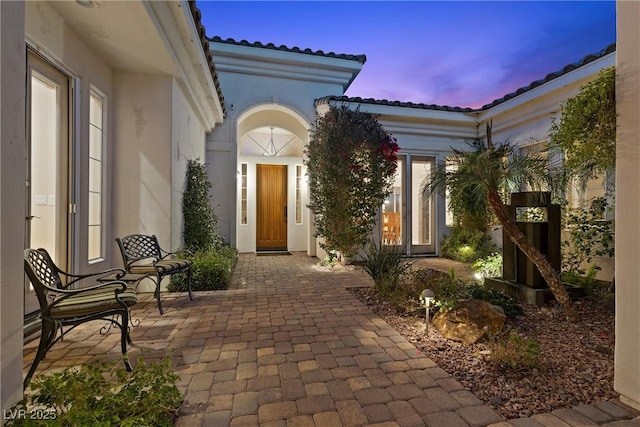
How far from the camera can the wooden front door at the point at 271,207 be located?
9250mm

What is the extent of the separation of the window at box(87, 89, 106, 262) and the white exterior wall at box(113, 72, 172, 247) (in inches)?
8.0

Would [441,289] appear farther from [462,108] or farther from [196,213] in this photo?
[462,108]

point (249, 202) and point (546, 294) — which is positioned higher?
point (249, 202)

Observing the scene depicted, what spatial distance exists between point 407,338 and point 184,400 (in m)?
1.91

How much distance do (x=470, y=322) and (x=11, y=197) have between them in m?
3.32

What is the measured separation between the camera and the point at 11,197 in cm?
139

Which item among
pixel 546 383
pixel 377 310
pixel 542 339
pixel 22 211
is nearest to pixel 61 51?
pixel 22 211

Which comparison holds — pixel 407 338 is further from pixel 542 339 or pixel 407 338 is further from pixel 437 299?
pixel 542 339

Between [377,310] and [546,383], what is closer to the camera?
[546,383]

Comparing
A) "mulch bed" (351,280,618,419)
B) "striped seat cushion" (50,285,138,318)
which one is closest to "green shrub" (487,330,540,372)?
"mulch bed" (351,280,618,419)

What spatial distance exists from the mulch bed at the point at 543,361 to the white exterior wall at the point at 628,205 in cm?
29

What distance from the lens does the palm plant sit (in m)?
3.31

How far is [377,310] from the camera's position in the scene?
3639 millimetres

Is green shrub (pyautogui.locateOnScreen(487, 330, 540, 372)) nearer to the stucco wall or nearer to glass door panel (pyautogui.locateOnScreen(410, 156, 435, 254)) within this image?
the stucco wall
